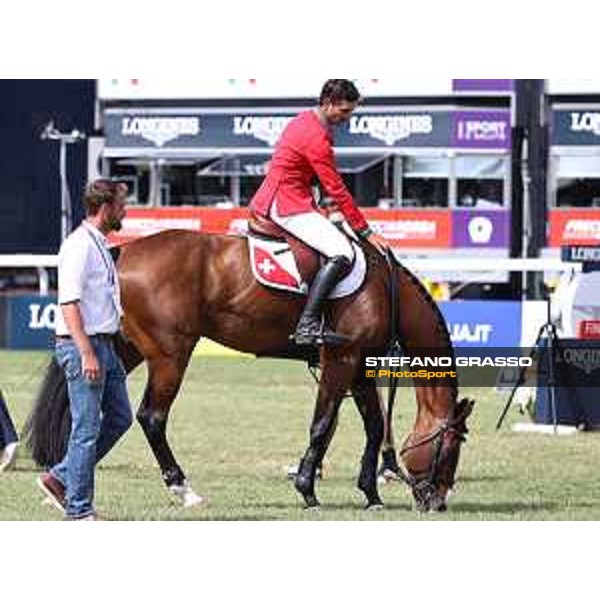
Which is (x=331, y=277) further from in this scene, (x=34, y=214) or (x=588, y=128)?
(x=34, y=214)

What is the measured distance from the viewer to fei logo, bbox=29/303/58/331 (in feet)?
81.9

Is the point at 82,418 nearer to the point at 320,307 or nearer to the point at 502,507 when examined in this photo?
the point at 320,307

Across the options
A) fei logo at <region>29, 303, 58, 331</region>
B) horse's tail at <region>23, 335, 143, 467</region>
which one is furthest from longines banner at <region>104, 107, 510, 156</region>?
horse's tail at <region>23, 335, 143, 467</region>

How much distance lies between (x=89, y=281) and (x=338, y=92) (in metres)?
2.00

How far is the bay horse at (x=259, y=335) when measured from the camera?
10297mm

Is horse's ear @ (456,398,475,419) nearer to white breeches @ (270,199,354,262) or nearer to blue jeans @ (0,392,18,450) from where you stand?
white breeches @ (270,199,354,262)

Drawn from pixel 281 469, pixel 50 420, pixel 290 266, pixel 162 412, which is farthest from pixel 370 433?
pixel 50 420

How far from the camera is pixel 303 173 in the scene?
10.1 metres

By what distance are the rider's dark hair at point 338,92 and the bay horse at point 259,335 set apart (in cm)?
97

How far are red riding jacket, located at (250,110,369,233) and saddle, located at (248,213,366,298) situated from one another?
Answer: 0.13 m

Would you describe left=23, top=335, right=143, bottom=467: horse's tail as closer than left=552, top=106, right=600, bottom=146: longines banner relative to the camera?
Yes

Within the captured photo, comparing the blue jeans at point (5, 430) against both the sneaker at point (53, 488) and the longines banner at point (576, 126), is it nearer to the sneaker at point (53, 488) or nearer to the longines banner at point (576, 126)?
the sneaker at point (53, 488)
